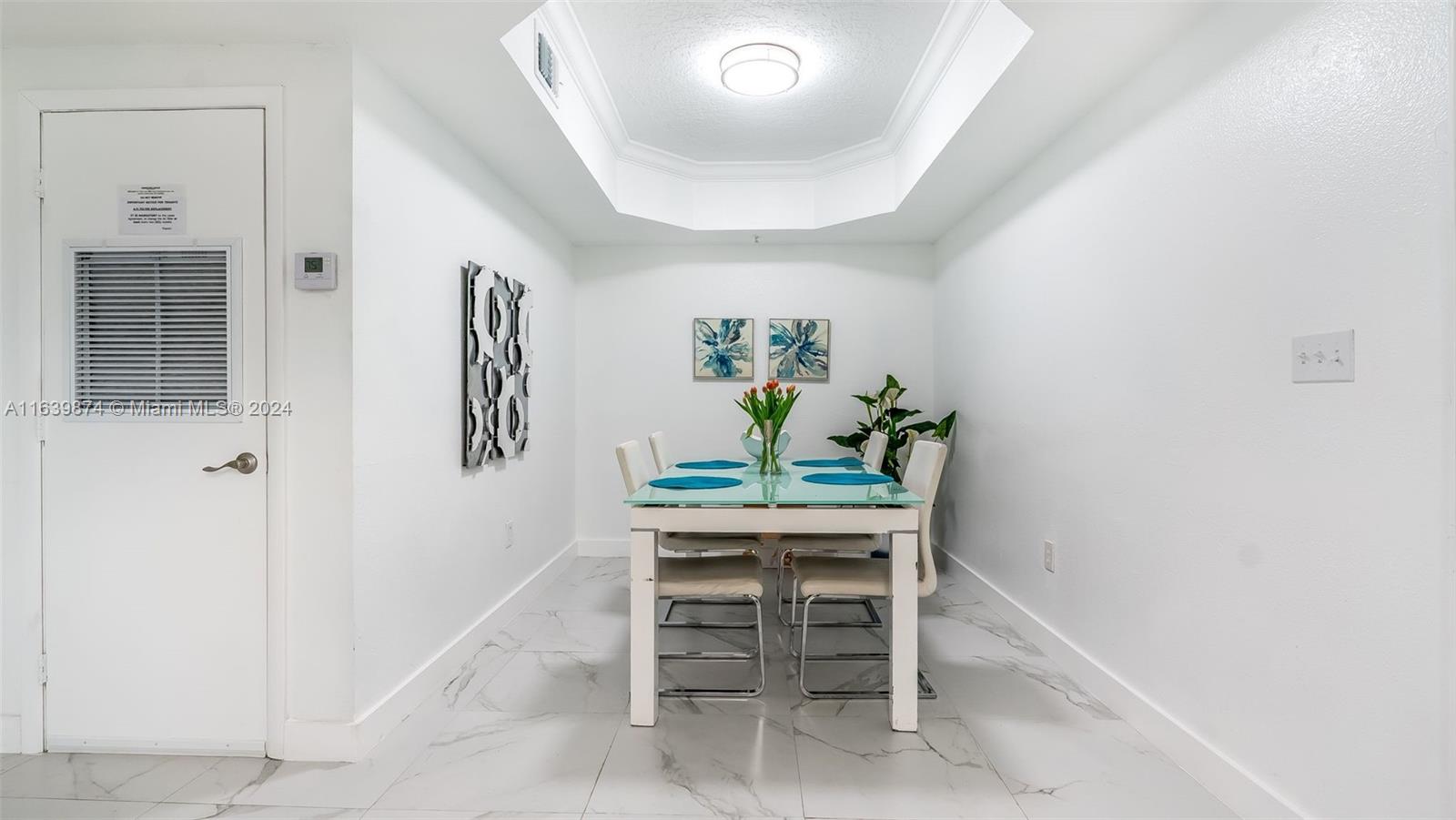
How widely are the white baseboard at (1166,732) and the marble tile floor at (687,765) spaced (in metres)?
0.04

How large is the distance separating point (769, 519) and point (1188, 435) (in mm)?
1281

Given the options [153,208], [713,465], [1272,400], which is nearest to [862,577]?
[713,465]

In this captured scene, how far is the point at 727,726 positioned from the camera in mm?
2209

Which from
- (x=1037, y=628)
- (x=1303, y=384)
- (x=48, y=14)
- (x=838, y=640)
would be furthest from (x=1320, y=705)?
(x=48, y=14)

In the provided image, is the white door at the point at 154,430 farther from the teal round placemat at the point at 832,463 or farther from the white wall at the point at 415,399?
the teal round placemat at the point at 832,463

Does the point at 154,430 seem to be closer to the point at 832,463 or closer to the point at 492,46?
the point at 492,46

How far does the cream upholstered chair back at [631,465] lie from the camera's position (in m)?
2.82

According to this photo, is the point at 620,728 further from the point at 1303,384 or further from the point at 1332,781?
the point at 1303,384

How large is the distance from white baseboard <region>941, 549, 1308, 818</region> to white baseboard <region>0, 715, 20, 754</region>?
3553 mm

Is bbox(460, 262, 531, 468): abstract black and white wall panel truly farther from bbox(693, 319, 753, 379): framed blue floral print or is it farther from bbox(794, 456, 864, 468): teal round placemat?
bbox(794, 456, 864, 468): teal round placemat

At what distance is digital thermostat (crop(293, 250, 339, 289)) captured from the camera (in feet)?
6.58

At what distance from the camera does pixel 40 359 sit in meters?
2.05

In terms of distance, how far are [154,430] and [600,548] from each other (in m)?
2.93

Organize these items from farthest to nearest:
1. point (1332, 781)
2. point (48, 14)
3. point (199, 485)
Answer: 1. point (199, 485)
2. point (48, 14)
3. point (1332, 781)
